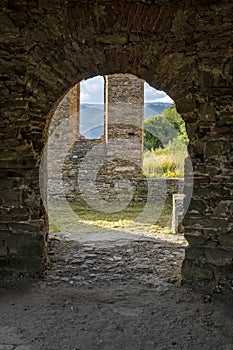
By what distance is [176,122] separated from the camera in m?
15.8

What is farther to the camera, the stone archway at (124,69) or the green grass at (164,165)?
the green grass at (164,165)

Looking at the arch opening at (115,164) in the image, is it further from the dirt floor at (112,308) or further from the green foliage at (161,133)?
the dirt floor at (112,308)

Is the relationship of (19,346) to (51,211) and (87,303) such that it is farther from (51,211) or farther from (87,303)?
(51,211)

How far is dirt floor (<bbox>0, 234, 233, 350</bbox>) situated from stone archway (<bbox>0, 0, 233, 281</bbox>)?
0.93 feet

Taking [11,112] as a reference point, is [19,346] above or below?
below

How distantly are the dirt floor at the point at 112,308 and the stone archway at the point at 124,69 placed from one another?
283 millimetres

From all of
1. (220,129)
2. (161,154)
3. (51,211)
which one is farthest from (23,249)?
(161,154)

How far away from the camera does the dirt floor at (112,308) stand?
246 centimetres

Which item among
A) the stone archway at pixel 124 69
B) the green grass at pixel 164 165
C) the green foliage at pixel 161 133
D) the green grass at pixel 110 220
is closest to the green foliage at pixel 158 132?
the green foliage at pixel 161 133

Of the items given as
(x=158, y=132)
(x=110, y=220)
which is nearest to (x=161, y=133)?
(x=158, y=132)

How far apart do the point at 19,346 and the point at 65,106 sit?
7.62 m

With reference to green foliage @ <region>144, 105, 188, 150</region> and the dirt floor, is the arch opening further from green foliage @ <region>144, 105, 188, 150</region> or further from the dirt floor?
the dirt floor

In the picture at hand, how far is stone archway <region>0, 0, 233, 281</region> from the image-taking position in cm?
313

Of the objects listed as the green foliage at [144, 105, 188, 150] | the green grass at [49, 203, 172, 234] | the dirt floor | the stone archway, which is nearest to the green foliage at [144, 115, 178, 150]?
the green foliage at [144, 105, 188, 150]
